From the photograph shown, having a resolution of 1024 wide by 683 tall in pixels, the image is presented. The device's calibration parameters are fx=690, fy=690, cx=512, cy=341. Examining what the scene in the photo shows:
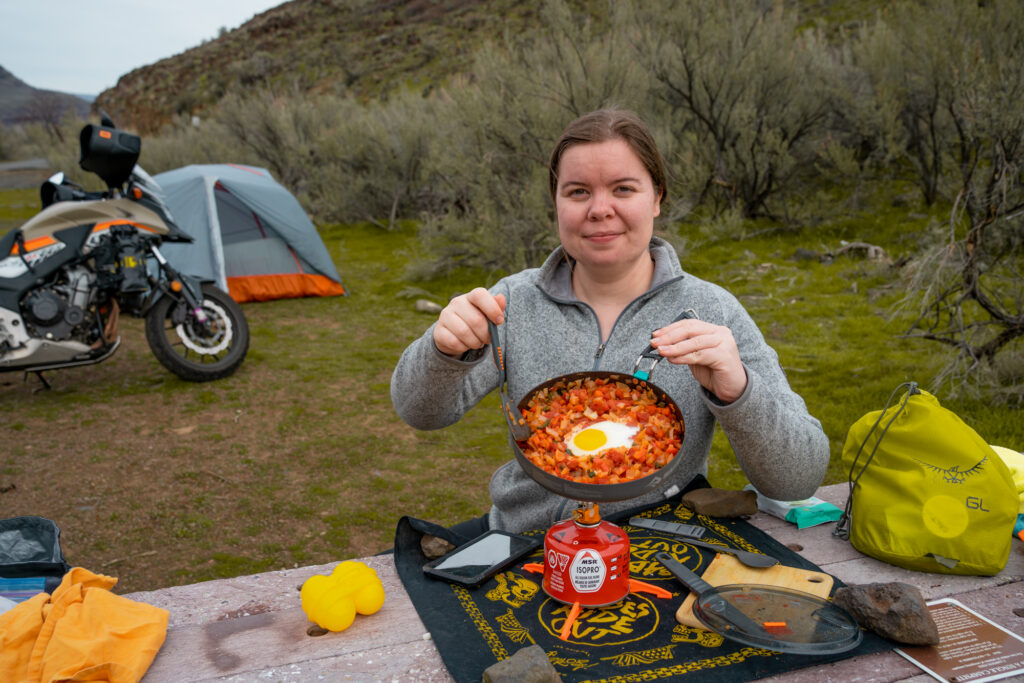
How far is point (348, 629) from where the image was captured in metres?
1.56

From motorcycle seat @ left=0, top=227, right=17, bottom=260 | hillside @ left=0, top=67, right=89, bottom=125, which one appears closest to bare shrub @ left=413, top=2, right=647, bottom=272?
motorcycle seat @ left=0, top=227, right=17, bottom=260

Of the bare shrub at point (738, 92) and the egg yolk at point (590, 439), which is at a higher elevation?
the bare shrub at point (738, 92)

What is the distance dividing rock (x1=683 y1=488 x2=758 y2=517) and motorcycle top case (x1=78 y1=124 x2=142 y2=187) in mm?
5123

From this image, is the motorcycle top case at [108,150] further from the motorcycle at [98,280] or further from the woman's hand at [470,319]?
the woman's hand at [470,319]

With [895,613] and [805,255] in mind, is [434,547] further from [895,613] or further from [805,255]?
[805,255]

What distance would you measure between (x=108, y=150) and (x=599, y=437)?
17.8ft

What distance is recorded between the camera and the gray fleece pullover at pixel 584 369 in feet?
5.91

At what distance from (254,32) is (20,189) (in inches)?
1321

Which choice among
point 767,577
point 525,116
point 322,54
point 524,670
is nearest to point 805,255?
point 525,116

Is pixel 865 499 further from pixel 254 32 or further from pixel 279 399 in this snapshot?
pixel 254 32

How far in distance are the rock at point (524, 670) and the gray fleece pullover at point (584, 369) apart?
2.36 feet

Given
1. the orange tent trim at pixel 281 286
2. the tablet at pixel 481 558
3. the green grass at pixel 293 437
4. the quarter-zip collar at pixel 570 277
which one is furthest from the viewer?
the orange tent trim at pixel 281 286

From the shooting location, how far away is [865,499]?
1.77 metres

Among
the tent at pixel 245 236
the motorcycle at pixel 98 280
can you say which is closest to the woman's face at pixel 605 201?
the motorcycle at pixel 98 280
